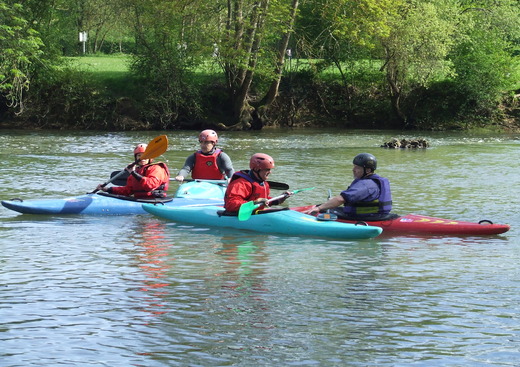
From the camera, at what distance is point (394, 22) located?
28953mm

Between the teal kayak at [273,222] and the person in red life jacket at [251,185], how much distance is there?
0.19m

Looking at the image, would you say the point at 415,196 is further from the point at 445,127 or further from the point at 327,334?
the point at 445,127

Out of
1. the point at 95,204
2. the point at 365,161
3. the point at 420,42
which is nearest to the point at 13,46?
the point at 420,42

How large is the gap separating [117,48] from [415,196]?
125 feet

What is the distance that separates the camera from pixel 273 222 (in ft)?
31.7

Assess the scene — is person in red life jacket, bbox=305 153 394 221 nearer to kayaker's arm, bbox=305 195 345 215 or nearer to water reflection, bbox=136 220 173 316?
kayaker's arm, bbox=305 195 345 215

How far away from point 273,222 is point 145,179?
2.32m

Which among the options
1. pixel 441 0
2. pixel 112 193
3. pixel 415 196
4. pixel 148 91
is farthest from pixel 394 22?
pixel 112 193

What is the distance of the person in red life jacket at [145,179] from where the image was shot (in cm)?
1112

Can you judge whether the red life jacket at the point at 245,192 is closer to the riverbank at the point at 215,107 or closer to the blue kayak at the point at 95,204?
the blue kayak at the point at 95,204

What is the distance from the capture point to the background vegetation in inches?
1130

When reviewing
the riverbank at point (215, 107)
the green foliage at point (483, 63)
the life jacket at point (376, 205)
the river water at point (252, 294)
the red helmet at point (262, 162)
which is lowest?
the river water at point (252, 294)

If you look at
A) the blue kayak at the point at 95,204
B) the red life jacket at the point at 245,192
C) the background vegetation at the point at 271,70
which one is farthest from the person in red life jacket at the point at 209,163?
the background vegetation at the point at 271,70

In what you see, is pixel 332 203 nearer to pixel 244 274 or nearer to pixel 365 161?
pixel 365 161
